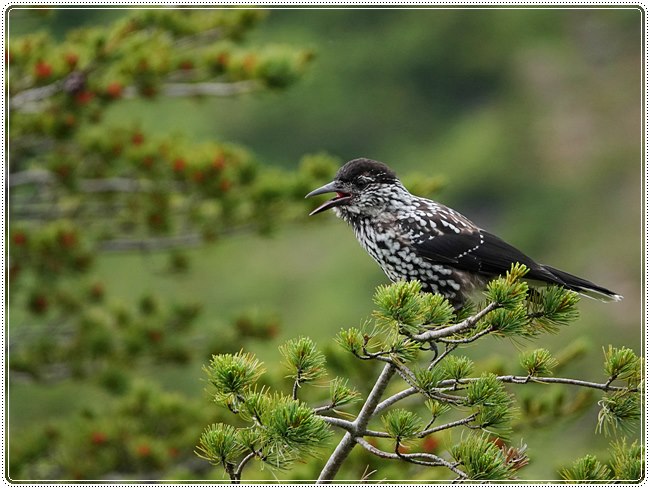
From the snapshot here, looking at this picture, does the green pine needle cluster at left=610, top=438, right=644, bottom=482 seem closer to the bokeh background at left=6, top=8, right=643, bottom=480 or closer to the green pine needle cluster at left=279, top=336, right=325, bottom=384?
the green pine needle cluster at left=279, top=336, right=325, bottom=384

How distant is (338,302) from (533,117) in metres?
12.5

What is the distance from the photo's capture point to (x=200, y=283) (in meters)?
25.2

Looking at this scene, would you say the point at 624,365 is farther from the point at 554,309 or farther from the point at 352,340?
the point at 352,340

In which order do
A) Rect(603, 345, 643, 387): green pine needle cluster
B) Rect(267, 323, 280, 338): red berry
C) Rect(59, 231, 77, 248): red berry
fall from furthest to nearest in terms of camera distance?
Rect(267, 323, 280, 338): red berry < Rect(59, 231, 77, 248): red berry < Rect(603, 345, 643, 387): green pine needle cluster

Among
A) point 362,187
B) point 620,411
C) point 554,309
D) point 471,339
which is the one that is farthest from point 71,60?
point 620,411

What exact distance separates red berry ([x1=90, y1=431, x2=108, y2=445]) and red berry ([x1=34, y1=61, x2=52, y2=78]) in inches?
121

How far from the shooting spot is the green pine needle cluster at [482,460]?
154 inches

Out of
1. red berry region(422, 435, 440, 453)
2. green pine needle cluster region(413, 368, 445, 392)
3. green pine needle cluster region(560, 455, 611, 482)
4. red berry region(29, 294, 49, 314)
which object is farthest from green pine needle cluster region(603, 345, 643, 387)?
red berry region(29, 294, 49, 314)

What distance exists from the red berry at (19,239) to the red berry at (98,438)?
1757 millimetres

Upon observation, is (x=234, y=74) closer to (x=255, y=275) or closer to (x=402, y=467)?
(x=402, y=467)

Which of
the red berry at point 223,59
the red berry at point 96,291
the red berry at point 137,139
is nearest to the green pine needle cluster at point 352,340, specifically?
the red berry at point 223,59

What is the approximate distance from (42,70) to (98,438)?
313cm

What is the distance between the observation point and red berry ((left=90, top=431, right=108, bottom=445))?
27.8 feet

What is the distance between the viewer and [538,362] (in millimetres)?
4133
